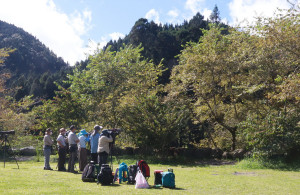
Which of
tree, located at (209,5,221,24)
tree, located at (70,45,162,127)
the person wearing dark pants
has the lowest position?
the person wearing dark pants

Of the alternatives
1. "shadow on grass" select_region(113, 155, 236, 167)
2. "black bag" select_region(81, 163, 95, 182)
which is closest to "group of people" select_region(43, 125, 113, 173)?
"black bag" select_region(81, 163, 95, 182)

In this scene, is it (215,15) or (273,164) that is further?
(215,15)

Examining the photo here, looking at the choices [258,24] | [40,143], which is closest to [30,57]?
[40,143]

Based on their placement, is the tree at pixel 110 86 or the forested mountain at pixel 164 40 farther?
the forested mountain at pixel 164 40

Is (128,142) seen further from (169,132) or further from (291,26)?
(291,26)

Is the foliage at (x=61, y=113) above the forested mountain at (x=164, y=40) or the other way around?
the other way around

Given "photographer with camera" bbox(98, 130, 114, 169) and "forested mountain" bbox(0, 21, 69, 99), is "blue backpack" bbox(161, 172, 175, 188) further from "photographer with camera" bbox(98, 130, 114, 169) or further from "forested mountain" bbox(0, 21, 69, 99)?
"forested mountain" bbox(0, 21, 69, 99)

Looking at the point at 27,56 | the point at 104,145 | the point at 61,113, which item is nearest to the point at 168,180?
the point at 104,145

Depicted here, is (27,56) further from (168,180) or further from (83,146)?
(168,180)

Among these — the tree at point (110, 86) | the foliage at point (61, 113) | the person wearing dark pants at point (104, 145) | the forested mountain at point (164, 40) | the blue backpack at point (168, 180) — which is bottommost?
the blue backpack at point (168, 180)

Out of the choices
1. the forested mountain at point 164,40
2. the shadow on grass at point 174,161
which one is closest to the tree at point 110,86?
the shadow on grass at point 174,161

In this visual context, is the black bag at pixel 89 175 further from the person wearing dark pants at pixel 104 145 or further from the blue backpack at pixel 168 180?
the blue backpack at pixel 168 180

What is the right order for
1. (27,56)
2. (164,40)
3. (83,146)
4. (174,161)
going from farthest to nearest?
(27,56) → (164,40) → (174,161) → (83,146)

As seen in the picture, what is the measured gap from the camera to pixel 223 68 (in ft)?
62.5
